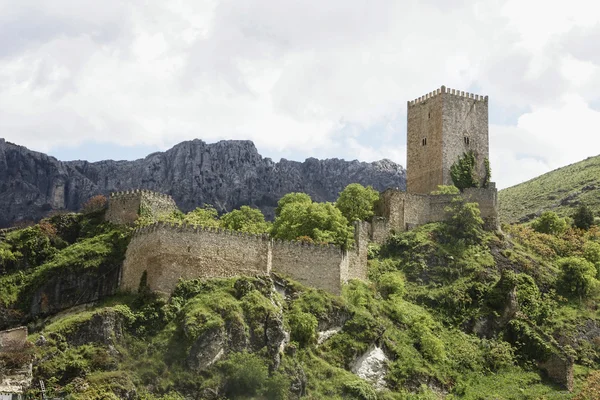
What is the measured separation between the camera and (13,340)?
2076 inches

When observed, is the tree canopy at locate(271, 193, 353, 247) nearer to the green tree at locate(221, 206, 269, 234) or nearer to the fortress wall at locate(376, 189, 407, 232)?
the green tree at locate(221, 206, 269, 234)

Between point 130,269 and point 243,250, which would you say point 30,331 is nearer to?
point 130,269

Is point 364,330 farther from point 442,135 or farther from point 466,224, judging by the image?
point 442,135

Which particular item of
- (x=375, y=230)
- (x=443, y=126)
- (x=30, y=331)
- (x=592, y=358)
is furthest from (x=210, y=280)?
(x=443, y=126)

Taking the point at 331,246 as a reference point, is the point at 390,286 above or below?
below

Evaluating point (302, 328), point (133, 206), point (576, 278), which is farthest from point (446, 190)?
point (133, 206)

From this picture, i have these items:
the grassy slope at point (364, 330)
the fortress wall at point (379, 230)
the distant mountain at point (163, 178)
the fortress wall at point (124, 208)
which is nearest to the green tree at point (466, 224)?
the grassy slope at point (364, 330)

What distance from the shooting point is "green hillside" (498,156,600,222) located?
116625mm

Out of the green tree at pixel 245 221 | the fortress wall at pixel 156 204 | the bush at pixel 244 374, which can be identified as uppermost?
the fortress wall at pixel 156 204

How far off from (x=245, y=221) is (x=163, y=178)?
48044mm

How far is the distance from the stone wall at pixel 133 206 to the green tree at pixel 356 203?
16676 millimetres

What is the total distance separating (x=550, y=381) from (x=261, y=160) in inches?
2754

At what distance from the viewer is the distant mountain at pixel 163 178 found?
11875 centimetres

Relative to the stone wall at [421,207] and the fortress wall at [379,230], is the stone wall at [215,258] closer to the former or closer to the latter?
the fortress wall at [379,230]
